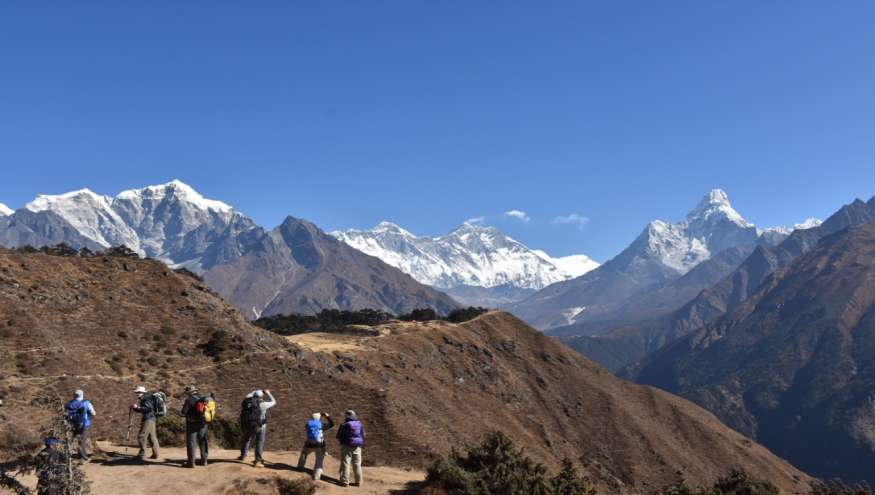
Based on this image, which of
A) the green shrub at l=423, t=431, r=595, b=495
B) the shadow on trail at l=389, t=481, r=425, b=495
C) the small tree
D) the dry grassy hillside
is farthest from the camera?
the dry grassy hillside

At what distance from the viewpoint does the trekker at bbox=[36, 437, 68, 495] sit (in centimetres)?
1677

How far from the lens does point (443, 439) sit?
5775 centimetres

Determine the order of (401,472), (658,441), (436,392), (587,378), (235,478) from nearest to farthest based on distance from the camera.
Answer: (235,478), (401,472), (436,392), (658,441), (587,378)

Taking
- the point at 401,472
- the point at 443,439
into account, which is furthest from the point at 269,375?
the point at 401,472

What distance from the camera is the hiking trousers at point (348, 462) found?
24.2 metres

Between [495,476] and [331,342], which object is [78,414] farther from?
[331,342]

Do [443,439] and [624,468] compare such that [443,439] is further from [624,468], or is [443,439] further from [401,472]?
[624,468]

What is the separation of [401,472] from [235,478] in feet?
31.6

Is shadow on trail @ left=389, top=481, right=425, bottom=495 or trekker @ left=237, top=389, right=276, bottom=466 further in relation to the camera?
trekker @ left=237, top=389, right=276, bottom=466

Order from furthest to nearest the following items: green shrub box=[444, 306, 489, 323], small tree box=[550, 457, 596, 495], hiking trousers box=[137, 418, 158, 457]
A: green shrub box=[444, 306, 489, 323]
small tree box=[550, 457, 596, 495]
hiking trousers box=[137, 418, 158, 457]

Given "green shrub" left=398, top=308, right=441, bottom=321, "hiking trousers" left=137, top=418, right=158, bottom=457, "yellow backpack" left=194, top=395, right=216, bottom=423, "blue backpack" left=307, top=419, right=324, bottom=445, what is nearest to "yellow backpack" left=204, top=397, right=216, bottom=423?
"yellow backpack" left=194, top=395, right=216, bottom=423

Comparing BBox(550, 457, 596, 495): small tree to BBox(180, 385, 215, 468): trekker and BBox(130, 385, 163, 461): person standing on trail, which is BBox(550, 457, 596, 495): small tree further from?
BBox(130, 385, 163, 461): person standing on trail

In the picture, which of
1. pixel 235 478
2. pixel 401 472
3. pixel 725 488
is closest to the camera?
pixel 235 478

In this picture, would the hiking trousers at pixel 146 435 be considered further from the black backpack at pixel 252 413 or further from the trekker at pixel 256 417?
the black backpack at pixel 252 413
